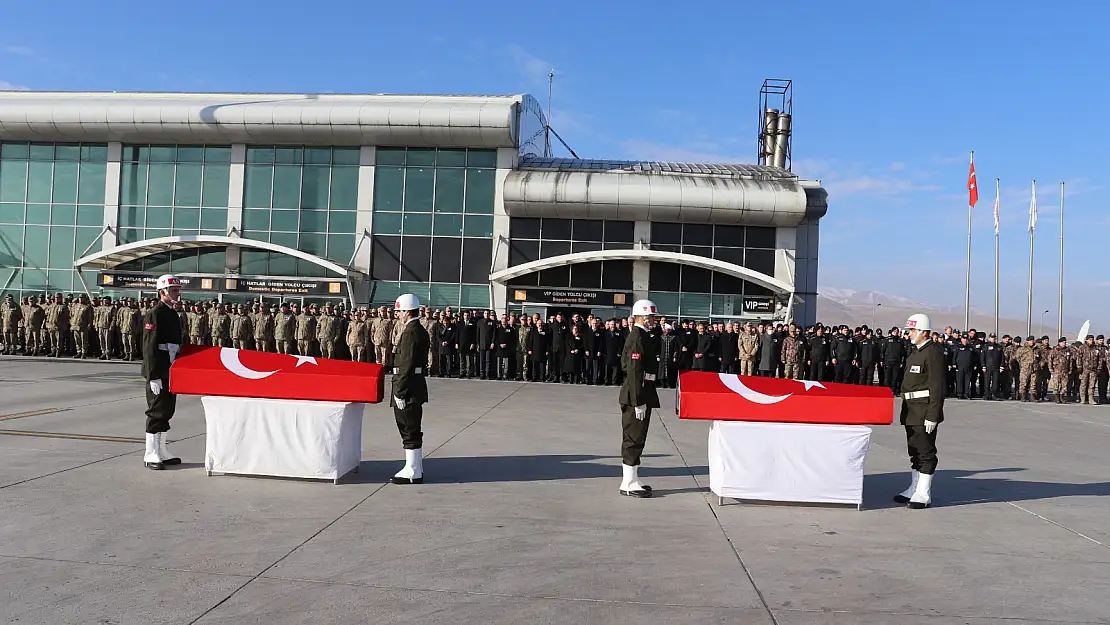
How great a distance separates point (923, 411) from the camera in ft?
27.6

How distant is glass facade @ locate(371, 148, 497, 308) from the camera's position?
30.9 meters

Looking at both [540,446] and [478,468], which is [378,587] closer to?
[478,468]

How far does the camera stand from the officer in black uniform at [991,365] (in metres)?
21.9

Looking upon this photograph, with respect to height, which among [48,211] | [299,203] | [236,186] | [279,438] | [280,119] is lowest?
[279,438]

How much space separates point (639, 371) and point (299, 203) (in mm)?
25666

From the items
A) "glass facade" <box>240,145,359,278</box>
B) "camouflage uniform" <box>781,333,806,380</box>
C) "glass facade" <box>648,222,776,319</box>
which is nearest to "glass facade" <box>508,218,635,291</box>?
"glass facade" <box>648,222,776,319</box>

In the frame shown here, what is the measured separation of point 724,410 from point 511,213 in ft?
77.0

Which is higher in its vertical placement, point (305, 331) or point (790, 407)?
point (305, 331)

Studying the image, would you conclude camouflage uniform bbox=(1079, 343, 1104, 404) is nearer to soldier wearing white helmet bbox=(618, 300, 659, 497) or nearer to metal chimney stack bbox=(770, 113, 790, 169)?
metal chimney stack bbox=(770, 113, 790, 169)

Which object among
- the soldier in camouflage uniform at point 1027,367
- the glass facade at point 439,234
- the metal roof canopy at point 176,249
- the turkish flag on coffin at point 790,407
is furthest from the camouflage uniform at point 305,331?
the soldier in camouflage uniform at point 1027,367

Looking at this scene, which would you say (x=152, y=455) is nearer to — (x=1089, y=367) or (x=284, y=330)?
(x=284, y=330)

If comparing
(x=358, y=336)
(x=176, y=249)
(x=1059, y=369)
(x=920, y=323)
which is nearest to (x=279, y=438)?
(x=920, y=323)

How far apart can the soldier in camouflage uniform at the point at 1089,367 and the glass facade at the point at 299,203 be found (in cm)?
2452

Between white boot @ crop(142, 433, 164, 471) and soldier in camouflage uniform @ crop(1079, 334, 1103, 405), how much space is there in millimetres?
Result: 22990
